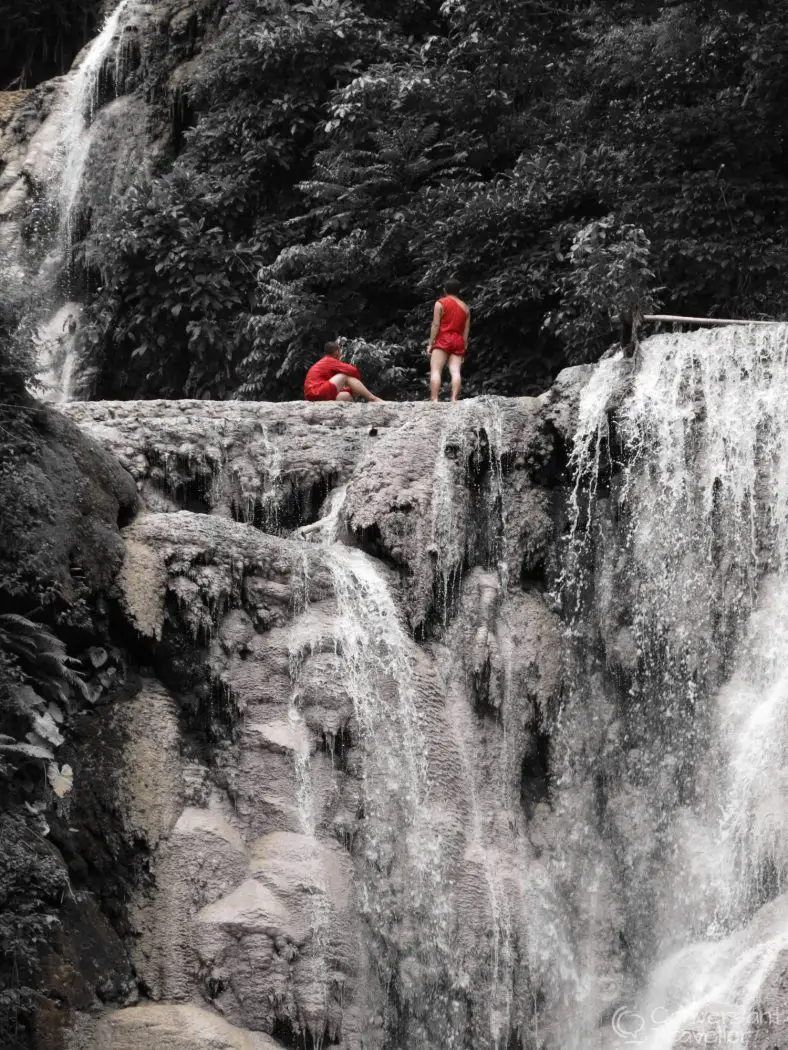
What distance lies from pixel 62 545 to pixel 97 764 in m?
1.70

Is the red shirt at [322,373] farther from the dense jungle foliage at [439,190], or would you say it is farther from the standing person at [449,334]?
the dense jungle foliage at [439,190]

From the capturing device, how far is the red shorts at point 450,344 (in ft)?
59.5

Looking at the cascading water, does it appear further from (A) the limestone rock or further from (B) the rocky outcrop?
(A) the limestone rock

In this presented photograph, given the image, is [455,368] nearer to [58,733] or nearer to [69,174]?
[58,733]

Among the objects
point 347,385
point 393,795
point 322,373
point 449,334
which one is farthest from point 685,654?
point 322,373

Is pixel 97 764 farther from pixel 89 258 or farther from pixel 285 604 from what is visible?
pixel 89 258

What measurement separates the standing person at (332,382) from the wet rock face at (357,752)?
117 inches

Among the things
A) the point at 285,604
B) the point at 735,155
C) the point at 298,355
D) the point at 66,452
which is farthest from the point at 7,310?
the point at 735,155

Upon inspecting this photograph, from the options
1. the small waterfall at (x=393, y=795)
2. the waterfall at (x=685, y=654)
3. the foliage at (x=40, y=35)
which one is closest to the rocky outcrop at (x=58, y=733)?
the small waterfall at (x=393, y=795)

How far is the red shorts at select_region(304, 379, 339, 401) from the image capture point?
1820cm

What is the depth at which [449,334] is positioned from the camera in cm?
1822

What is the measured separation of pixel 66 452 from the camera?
13.2 meters

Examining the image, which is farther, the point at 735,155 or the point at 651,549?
the point at 735,155

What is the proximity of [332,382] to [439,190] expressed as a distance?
526 centimetres
